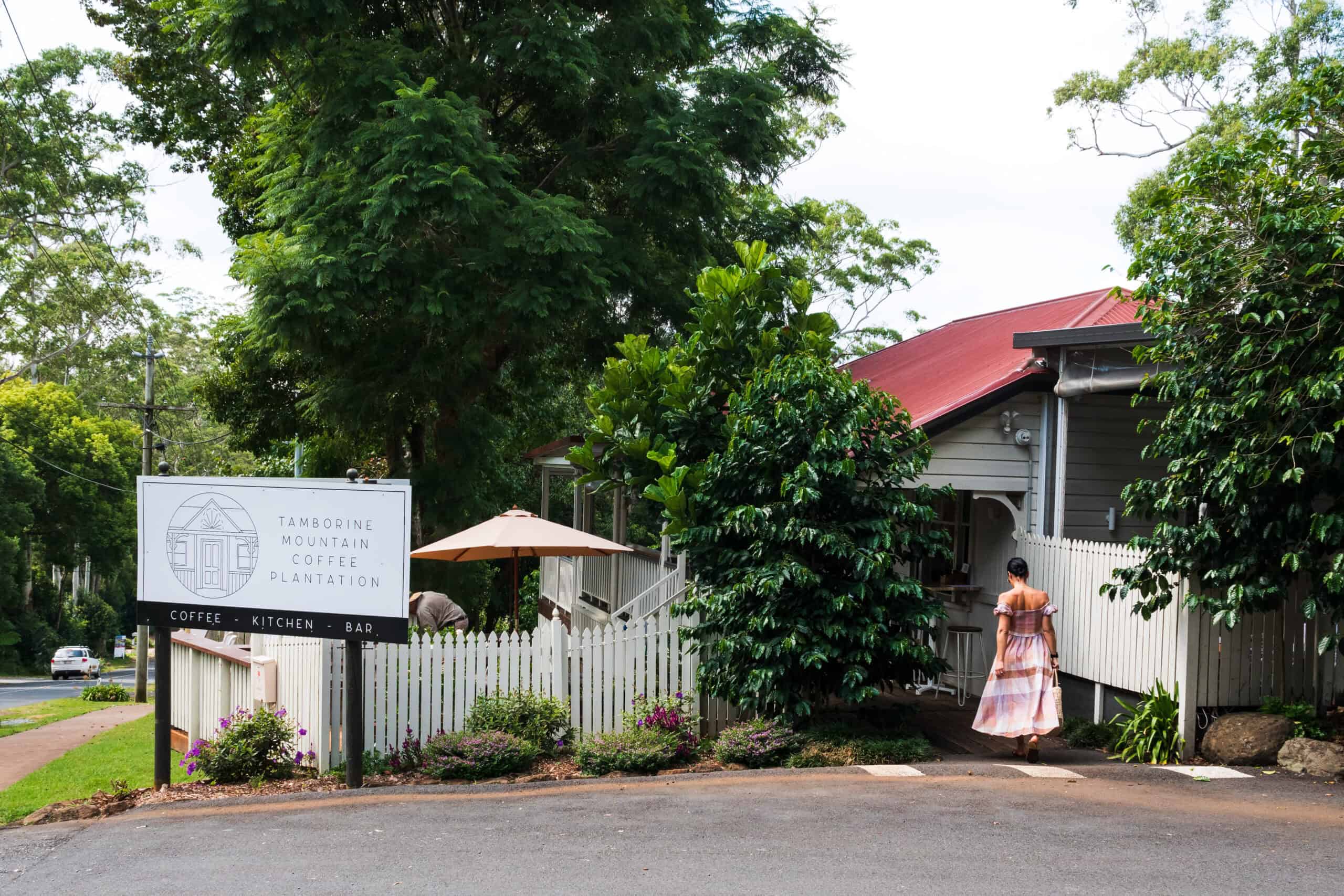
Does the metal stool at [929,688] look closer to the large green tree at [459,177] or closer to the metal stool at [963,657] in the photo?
the metal stool at [963,657]

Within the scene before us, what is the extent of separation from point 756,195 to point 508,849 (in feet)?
67.1

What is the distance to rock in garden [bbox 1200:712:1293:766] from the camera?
9070 millimetres

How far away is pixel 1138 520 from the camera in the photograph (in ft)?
42.2

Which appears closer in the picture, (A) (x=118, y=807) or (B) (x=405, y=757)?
(A) (x=118, y=807)

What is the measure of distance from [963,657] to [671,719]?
4.29 meters

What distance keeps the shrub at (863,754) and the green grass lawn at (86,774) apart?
5819 mm

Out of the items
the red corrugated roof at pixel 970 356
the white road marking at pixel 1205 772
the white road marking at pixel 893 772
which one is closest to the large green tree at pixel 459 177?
the red corrugated roof at pixel 970 356

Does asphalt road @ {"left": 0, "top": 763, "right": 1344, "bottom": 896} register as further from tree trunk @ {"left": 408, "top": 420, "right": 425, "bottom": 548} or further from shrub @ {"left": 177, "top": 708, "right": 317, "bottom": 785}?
tree trunk @ {"left": 408, "top": 420, "right": 425, "bottom": 548}

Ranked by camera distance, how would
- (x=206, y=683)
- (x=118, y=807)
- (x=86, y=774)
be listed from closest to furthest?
(x=118, y=807) < (x=206, y=683) < (x=86, y=774)

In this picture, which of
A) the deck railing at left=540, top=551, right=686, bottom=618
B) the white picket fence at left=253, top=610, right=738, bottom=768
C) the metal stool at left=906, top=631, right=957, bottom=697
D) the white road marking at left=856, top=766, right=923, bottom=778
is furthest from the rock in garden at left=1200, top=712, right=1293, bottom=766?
the deck railing at left=540, top=551, right=686, bottom=618

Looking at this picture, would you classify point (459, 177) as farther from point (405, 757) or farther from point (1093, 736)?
point (1093, 736)

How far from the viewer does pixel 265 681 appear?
Result: 1041 centimetres

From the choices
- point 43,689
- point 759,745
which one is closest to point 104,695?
point 43,689

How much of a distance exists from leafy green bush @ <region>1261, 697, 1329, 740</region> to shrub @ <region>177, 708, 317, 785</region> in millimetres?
8046
